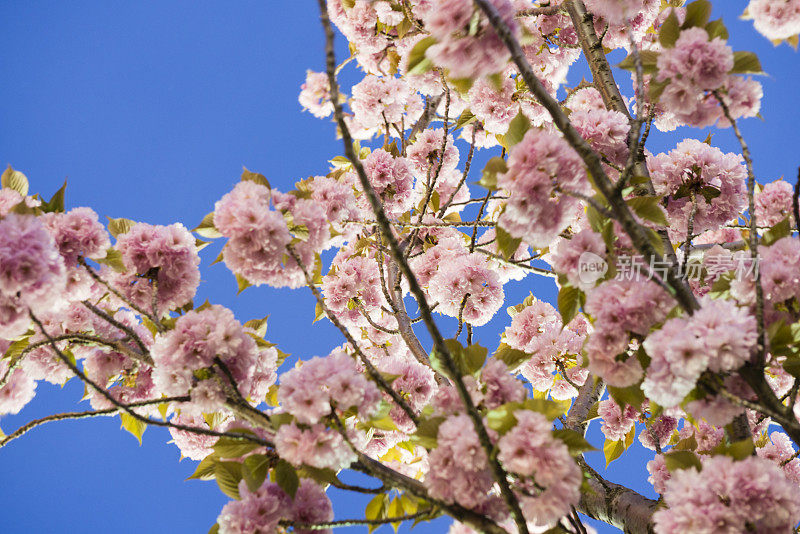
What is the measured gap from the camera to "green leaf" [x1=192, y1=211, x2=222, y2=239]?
1.23 meters

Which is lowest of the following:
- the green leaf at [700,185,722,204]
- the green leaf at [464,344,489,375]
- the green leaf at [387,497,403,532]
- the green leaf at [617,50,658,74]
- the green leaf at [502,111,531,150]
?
the green leaf at [387,497,403,532]

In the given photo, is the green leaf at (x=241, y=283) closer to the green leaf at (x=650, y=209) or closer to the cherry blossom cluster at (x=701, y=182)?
the green leaf at (x=650, y=209)

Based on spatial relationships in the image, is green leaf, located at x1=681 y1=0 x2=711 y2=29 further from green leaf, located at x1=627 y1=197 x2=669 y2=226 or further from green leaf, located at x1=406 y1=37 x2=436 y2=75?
green leaf, located at x1=406 y1=37 x2=436 y2=75

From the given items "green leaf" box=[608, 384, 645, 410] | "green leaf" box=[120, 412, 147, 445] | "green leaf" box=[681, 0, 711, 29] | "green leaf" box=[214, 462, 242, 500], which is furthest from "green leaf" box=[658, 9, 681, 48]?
"green leaf" box=[120, 412, 147, 445]

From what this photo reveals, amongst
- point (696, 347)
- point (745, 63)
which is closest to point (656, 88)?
point (745, 63)

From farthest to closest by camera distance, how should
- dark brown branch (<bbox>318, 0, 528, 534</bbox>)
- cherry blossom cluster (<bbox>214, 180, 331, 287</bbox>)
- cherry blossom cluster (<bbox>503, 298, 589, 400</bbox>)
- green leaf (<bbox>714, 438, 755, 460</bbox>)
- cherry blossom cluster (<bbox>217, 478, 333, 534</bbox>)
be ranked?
cherry blossom cluster (<bbox>503, 298, 589, 400</bbox>) < cherry blossom cluster (<bbox>214, 180, 331, 287</bbox>) < cherry blossom cluster (<bbox>217, 478, 333, 534</bbox>) < green leaf (<bbox>714, 438, 755, 460</bbox>) < dark brown branch (<bbox>318, 0, 528, 534</bbox>)

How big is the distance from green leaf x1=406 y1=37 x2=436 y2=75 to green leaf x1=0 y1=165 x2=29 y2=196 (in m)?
0.97

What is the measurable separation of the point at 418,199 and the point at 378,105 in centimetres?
48

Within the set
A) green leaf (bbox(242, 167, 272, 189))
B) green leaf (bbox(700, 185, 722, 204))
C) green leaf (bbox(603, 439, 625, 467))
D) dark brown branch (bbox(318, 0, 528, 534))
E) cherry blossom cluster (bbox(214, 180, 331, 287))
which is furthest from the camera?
green leaf (bbox(603, 439, 625, 467))

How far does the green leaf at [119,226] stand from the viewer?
4.62 ft

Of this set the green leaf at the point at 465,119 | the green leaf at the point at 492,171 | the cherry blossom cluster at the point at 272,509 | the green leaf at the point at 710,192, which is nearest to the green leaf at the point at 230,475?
the cherry blossom cluster at the point at 272,509

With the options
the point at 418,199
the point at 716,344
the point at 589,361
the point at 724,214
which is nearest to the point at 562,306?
the point at 589,361

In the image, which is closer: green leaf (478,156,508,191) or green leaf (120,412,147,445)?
green leaf (478,156,508,191)

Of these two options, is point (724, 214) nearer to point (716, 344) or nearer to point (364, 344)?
point (716, 344)
